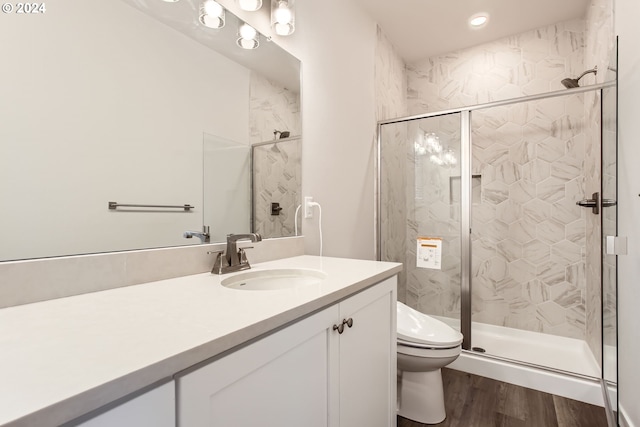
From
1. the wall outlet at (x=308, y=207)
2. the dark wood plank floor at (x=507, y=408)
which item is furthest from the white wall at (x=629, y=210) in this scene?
the wall outlet at (x=308, y=207)

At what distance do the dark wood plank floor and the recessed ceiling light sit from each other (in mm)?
2591

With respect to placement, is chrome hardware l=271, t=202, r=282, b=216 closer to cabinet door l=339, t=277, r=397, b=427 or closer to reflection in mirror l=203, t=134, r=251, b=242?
reflection in mirror l=203, t=134, r=251, b=242

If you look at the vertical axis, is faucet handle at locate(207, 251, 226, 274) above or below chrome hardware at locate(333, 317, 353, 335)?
above

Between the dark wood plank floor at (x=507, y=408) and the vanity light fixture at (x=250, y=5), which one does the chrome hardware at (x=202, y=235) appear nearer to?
the vanity light fixture at (x=250, y=5)

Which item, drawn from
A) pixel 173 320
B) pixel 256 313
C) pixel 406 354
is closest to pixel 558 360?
pixel 406 354

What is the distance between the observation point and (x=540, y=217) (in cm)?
257

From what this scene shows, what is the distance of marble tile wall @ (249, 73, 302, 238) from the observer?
1.45m

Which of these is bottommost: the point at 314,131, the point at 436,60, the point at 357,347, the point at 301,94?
the point at 357,347

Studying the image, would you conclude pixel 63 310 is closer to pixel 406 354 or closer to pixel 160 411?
pixel 160 411

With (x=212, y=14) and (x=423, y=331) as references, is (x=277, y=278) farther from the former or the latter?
(x=212, y=14)

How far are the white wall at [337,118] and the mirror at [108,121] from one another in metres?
0.41

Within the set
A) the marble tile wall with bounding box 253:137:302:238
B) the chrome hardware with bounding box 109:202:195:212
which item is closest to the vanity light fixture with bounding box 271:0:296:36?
the marble tile wall with bounding box 253:137:302:238

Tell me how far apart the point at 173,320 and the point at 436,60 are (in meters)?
3.23

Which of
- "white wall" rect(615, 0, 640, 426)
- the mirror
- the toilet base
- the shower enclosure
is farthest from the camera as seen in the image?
the shower enclosure
